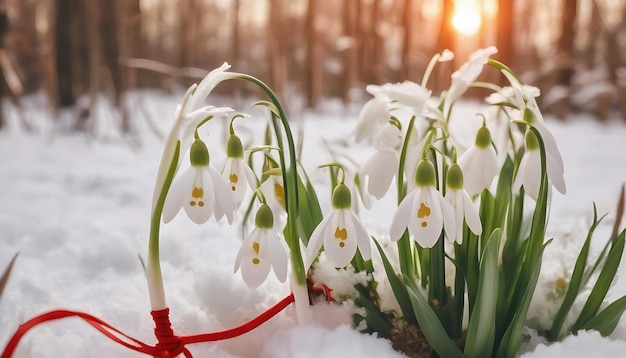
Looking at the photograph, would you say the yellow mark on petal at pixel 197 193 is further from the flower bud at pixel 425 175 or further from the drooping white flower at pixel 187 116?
the flower bud at pixel 425 175

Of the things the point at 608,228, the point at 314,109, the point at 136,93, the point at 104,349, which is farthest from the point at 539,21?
the point at 104,349

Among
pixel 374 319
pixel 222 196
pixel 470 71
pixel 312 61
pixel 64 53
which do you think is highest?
pixel 470 71

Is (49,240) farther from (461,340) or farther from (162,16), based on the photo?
(162,16)

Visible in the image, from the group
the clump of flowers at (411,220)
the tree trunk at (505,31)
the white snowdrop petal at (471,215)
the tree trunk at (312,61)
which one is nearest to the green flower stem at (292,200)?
the clump of flowers at (411,220)

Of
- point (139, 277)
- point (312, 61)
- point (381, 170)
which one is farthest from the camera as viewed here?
point (312, 61)

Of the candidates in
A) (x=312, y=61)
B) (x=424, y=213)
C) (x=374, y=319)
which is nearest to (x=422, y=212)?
(x=424, y=213)

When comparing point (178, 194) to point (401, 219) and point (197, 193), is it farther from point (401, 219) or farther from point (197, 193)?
point (401, 219)
